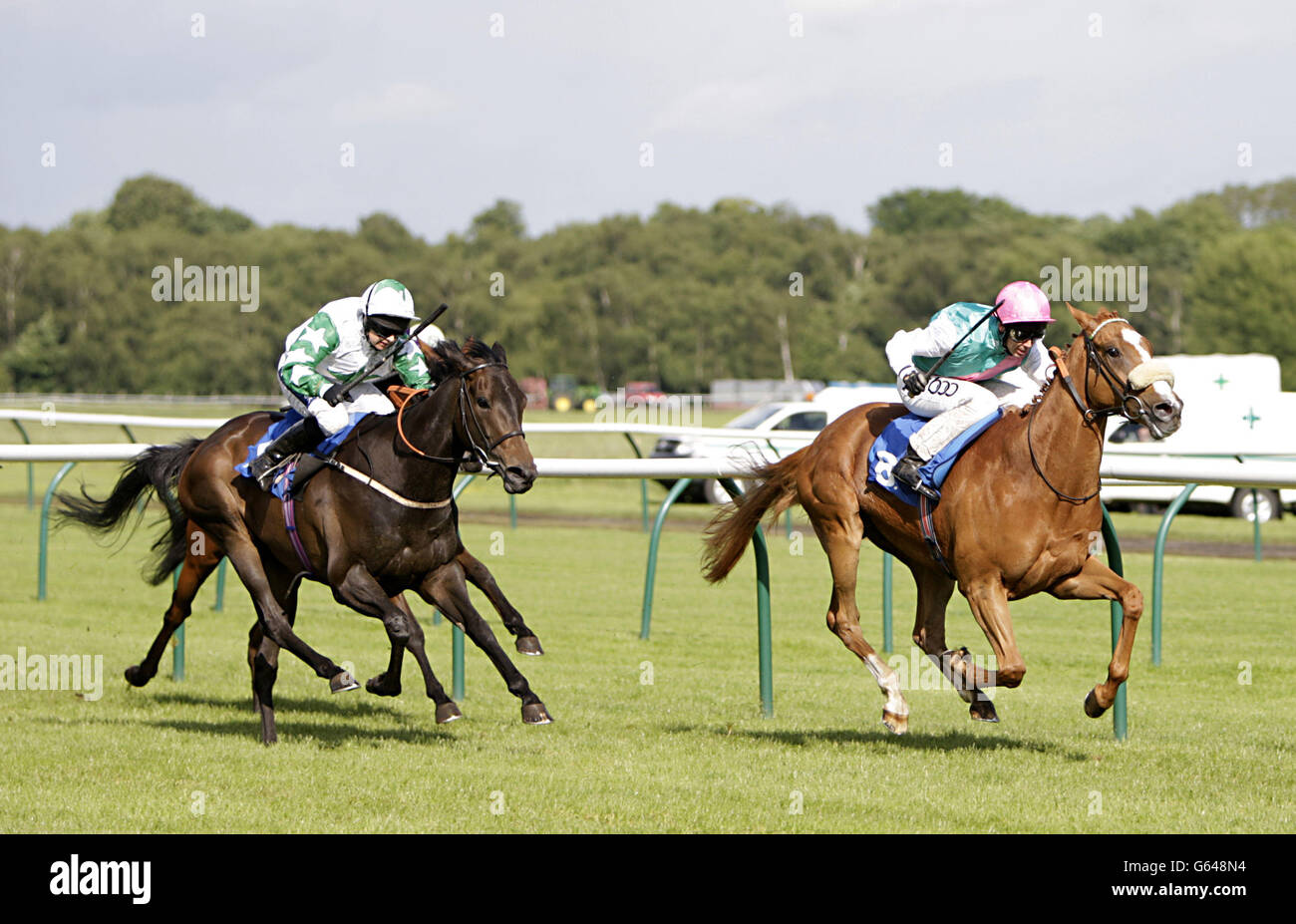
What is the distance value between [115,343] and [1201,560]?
152 feet

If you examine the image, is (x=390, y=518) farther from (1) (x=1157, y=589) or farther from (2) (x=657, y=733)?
(1) (x=1157, y=589)

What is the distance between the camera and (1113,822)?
4930 millimetres

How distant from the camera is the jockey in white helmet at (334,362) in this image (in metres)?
6.55

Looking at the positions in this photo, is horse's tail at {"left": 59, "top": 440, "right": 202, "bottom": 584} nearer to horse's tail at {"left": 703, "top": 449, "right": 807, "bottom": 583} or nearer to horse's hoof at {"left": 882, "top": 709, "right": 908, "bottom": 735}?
horse's tail at {"left": 703, "top": 449, "right": 807, "bottom": 583}

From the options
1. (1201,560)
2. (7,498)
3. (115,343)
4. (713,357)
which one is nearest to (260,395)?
(115,343)

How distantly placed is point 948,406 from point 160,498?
3889 millimetres

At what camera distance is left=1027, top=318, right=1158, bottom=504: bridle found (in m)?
5.31

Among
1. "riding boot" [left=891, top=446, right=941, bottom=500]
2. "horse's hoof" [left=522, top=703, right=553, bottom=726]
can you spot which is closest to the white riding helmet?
"horse's hoof" [left=522, top=703, right=553, bottom=726]

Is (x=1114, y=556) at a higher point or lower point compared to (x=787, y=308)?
lower

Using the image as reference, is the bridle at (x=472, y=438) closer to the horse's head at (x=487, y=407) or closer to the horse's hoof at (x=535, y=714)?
the horse's head at (x=487, y=407)

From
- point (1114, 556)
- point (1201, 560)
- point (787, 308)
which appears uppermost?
point (787, 308)

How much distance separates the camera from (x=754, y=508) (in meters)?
6.87

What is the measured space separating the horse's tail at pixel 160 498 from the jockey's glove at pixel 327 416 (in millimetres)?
1214
